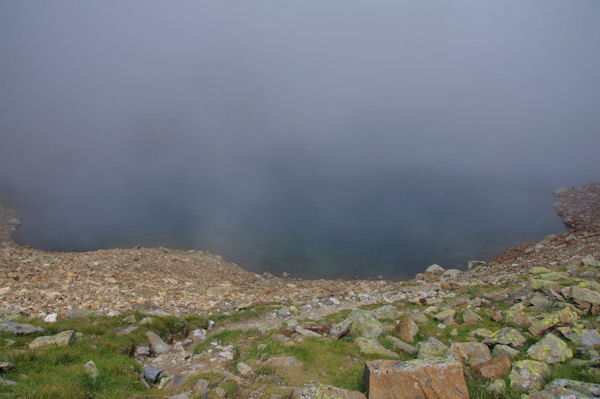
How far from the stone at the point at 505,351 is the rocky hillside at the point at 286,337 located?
1.6 inches

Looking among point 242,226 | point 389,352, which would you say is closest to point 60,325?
point 389,352

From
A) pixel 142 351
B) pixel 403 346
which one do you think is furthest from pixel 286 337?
pixel 142 351

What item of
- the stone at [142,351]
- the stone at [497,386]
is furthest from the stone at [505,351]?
the stone at [142,351]

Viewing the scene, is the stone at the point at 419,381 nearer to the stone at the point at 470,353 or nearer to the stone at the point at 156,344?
the stone at the point at 470,353

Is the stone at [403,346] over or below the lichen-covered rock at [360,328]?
over

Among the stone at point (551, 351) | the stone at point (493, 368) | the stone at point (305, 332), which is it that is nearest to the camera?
the stone at point (493, 368)

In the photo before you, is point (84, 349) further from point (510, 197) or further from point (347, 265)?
point (510, 197)

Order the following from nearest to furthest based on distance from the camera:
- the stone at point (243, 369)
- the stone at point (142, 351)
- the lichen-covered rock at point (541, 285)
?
the stone at point (243, 369), the stone at point (142, 351), the lichen-covered rock at point (541, 285)

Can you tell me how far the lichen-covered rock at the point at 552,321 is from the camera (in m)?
10.0

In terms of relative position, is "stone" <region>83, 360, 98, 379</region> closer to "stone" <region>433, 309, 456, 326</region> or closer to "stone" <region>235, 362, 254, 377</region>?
"stone" <region>235, 362, 254, 377</region>

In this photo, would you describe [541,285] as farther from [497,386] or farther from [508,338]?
[497,386]

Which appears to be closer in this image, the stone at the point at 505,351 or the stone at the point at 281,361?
the stone at the point at 505,351

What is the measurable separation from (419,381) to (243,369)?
5.03 metres

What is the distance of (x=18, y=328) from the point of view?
945 cm
